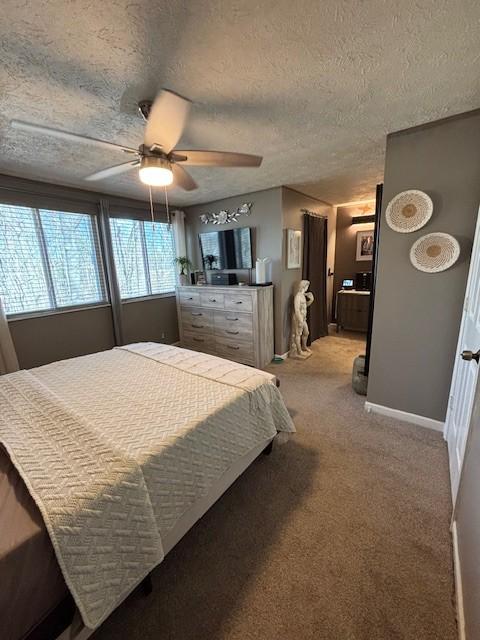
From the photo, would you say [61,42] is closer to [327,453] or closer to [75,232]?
[75,232]

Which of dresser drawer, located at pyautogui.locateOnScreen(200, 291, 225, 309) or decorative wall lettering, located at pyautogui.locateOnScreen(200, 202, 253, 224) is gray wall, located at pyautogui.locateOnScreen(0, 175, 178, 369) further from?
dresser drawer, located at pyautogui.locateOnScreen(200, 291, 225, 309)

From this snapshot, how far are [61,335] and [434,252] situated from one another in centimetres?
392

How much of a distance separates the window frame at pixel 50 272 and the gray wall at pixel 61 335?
0.14 ft

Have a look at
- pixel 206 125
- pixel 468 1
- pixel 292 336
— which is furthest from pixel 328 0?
pixel 292 336

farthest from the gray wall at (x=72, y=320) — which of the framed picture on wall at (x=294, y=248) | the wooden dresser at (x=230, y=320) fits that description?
the framed picture on wall at (x=294, y=248)

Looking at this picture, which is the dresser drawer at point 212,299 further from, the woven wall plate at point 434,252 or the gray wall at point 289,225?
the woven wall plate at point 434,252

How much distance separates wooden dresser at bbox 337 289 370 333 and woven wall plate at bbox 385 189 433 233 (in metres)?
2.68

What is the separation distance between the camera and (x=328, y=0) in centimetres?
98

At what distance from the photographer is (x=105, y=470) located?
1005mm

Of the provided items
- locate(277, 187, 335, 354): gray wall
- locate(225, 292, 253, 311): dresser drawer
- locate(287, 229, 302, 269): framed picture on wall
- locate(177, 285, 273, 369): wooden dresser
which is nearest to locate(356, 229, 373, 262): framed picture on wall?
locate(277, 187, 335, 354): gray wall

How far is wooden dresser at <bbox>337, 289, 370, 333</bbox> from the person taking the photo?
183 inches

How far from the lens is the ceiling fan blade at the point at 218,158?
1.60 metres

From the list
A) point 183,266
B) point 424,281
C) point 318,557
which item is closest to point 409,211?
point 424,281

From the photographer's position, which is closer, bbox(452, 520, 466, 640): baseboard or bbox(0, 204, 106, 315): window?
bbox(452, 520, 466, 640): baseboard
